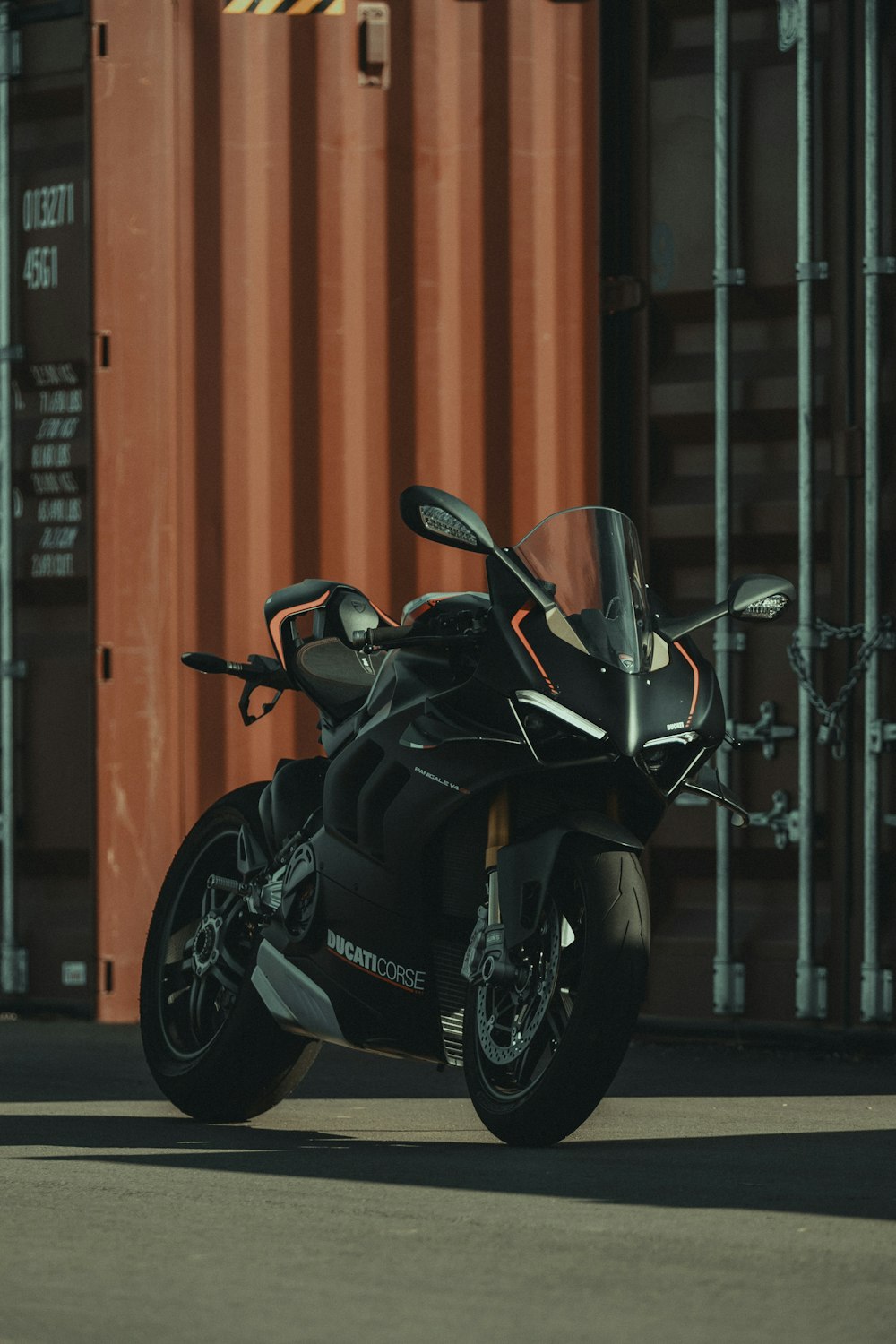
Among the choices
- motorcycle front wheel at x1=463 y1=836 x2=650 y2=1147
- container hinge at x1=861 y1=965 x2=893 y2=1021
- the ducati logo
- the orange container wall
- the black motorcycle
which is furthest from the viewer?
the orange container wall

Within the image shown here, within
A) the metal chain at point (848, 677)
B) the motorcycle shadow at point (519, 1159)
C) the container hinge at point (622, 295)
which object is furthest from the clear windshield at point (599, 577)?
the container hinge at point (622, 295)

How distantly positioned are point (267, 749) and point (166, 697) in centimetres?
38

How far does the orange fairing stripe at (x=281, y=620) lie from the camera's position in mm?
6473

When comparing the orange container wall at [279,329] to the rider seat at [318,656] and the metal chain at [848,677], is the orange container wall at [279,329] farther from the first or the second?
the rider seat at [318,656]

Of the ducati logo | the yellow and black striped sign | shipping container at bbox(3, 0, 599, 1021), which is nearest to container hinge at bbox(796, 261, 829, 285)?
shipping container at bbox(3, 0, 599, 1021)

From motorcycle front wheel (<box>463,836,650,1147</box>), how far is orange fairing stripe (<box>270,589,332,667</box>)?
3.51 ft

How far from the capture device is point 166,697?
914 cm

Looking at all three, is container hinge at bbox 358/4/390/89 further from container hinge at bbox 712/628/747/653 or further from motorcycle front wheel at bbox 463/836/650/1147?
motorcycle front wheel at bbox 463/836/650/1147

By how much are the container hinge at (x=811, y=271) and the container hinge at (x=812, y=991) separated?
6.68 ft

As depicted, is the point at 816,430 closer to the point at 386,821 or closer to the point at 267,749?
the point at 267,749

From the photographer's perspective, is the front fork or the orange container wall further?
the orange container wall

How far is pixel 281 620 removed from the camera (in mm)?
6516

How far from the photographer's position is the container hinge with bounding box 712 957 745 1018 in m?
8.31

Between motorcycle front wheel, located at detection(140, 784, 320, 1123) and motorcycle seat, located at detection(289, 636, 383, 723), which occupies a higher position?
motorcycle seat, located at detection(289, 636, 383, 723)
